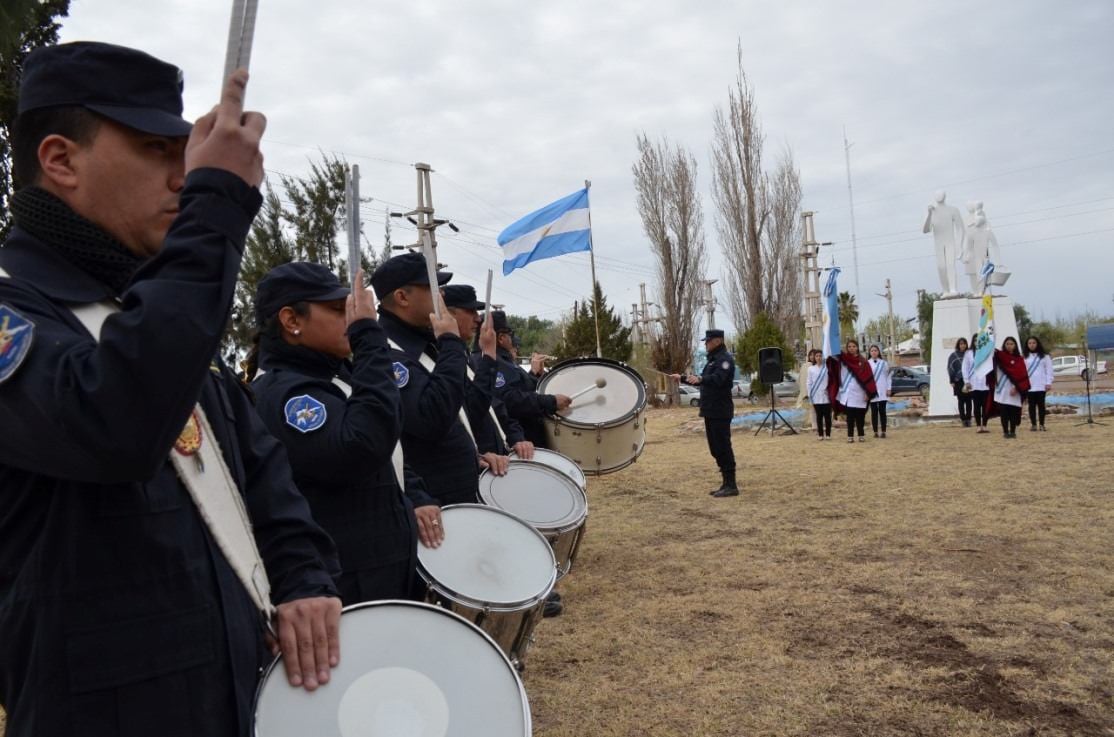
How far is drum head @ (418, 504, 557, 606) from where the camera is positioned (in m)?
2.70

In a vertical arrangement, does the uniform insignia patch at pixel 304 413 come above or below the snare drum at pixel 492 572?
above

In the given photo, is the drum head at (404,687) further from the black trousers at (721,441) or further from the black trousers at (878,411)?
the black trousers at (878,411)

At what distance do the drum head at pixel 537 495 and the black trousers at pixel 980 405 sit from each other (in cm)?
1330

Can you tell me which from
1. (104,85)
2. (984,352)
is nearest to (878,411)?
(984,352)

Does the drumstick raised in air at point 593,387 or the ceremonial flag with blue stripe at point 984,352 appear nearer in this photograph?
the drumstick raised in air at point 593,387

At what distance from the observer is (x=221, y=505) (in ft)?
4.48

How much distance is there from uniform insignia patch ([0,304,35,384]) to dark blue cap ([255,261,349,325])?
137 cm

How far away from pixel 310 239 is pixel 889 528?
48.2 ft

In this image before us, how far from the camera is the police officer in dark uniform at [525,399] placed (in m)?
6.23

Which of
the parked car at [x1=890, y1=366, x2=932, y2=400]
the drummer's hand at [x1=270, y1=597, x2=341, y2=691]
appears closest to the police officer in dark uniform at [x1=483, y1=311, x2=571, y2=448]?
the drummer's hand at [x1=270, y1=597, x2=341, y2=691]

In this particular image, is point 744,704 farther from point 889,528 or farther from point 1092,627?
point 889,528

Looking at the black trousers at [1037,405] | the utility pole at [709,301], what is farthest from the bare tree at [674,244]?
the black trousers at [1037,405]

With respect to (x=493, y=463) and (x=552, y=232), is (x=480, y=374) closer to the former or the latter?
(x=493, y=463)

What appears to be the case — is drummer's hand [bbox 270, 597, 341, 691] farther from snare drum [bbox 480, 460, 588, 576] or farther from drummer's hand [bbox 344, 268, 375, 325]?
snare drum [bbox 480, 460, 588, 576]
